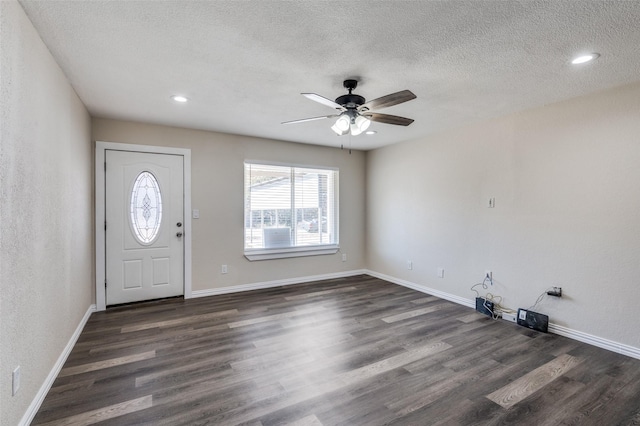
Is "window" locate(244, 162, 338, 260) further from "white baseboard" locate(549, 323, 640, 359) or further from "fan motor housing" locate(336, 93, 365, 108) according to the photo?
"white baseboard" locate(549, 323, 640, 359)

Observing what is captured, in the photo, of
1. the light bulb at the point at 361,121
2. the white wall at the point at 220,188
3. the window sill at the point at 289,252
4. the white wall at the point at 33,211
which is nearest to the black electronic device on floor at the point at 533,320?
the light bulb at the point at 361,121

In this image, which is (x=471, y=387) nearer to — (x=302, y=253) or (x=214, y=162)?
(x=302, y=253)

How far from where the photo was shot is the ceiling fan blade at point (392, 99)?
225 centimetres

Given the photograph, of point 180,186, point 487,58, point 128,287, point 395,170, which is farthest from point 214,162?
point 487,58

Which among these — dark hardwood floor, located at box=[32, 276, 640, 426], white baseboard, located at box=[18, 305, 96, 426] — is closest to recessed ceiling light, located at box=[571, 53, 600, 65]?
dark hardwood floor, located at box=[32, 276, 640, 426]

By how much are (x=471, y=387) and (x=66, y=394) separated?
287cm

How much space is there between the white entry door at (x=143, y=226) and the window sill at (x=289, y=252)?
3.42 feet

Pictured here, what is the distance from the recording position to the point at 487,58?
7.55ft

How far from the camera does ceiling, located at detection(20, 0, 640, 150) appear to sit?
69.5 inches

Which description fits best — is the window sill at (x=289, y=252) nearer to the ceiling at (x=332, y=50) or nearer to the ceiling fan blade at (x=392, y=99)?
the ceiling at (x=332, y=50)

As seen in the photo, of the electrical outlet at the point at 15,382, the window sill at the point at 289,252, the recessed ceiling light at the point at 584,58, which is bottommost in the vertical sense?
the electrical outlet at the point at 15,382

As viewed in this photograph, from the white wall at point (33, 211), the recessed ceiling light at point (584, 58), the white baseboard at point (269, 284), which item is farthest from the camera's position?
the white baseboard at point (269, 284)

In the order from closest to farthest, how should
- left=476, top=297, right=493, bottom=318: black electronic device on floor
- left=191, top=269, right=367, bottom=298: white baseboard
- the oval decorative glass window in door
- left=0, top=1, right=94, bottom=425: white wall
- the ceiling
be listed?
left=0, top=1, right=94, bottom=425: white wall
the ceiling
left=476, top=297, right=493, bottom=318: black electronic device on floor
the oval decorative glass window in door
left=191, top=269, right=367, bottom=298: white baseboard

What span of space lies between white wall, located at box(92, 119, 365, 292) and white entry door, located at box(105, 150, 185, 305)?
22 cm
